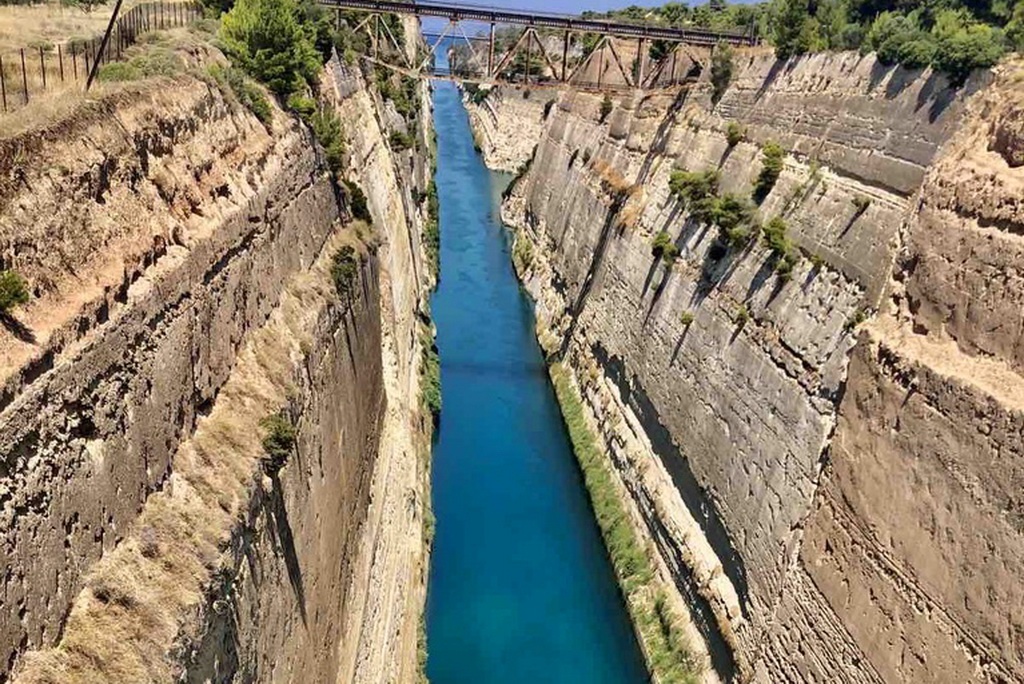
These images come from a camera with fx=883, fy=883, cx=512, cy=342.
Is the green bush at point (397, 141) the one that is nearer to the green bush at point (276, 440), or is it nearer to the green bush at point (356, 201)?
the green bush at point (356, 201)

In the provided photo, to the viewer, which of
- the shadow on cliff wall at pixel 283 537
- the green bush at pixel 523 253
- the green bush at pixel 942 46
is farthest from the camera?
the green bush at pixel 523 253

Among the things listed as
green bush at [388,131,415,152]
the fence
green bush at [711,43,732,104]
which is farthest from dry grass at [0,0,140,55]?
green bush at [711,43,732,104]

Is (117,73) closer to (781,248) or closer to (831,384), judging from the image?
(831,384)

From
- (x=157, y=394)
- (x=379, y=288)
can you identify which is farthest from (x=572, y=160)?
(x=157, y=394)

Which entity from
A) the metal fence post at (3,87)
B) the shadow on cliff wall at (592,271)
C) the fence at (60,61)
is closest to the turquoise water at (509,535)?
the shadow on cliff wall at (592,271)

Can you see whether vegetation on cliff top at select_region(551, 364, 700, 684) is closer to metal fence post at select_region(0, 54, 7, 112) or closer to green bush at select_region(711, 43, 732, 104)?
green bush at select_region(711, 43, 732, 104)
